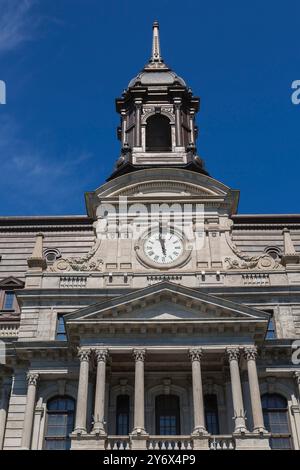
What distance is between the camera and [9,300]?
1443 inches

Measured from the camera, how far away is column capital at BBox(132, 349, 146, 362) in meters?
30.0

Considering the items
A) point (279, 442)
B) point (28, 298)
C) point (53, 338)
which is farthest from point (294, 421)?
point (28, 298)

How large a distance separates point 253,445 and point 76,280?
11.6 meters

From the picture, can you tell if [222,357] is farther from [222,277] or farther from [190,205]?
[190,205]

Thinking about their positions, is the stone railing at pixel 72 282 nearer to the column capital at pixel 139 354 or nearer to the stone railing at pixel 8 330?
the stone railing at pixel 8 330

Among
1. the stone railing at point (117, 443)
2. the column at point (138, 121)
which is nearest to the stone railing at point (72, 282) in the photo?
the stone railing at point (117, 443)

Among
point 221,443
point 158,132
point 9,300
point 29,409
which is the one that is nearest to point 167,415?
point 221,443

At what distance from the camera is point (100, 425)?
Answer: 91.5 ft

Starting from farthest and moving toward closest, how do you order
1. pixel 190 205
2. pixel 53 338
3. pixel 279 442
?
pixel 190 205 → pixel 53 338 → pixel 279 442

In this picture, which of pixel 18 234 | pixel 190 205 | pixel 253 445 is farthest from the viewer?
pixel 18 234

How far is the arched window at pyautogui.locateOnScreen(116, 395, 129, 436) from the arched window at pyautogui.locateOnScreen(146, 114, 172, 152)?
1768cm

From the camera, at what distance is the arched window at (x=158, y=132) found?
44.0m

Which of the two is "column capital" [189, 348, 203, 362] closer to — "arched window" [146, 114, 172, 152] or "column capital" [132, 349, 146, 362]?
"column capital" [132, 349, 146, 362]

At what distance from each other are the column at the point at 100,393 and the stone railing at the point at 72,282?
4.62 m
